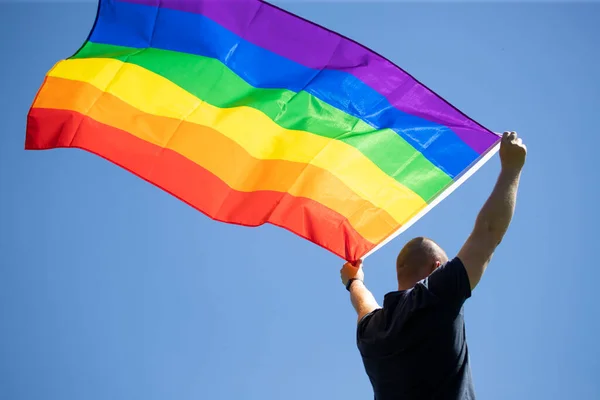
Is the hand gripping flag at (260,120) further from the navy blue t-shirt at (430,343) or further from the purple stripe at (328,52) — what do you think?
the navy blue t-shirt at (430,343)

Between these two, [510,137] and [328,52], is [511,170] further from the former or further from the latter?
[328,52]

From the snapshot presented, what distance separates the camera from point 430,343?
119 inches

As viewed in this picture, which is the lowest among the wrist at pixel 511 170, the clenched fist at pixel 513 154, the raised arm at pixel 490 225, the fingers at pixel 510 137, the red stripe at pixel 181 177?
the raised arm at pixel 490 225

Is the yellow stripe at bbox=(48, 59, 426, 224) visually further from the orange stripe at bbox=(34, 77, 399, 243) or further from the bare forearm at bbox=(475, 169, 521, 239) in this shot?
the bare forearm at bbox=(475, 169, 521, 239)

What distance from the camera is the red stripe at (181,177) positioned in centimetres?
464

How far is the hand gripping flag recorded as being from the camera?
466 centimetres

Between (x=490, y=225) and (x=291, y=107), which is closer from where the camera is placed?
(x=490, y=225)

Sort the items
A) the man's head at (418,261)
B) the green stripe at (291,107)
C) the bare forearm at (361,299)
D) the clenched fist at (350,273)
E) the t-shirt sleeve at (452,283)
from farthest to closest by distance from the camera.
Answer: the green stripe at (291,107) → the clenched fist at (350,273) → the bare forearm at (361,299) → the man's head at (418,261) → the t-shirt sleeve at (452,283)

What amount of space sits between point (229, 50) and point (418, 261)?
89.2 inches

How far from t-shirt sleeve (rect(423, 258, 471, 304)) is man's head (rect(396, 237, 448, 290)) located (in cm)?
39

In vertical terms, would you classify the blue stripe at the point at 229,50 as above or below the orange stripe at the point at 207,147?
above

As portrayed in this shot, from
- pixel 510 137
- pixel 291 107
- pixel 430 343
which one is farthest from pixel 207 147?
pixel 430 343

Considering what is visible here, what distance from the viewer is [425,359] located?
3041 millimetres

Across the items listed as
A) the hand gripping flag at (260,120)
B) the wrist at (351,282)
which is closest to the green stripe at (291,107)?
the hand gripping flag at (260,120)
